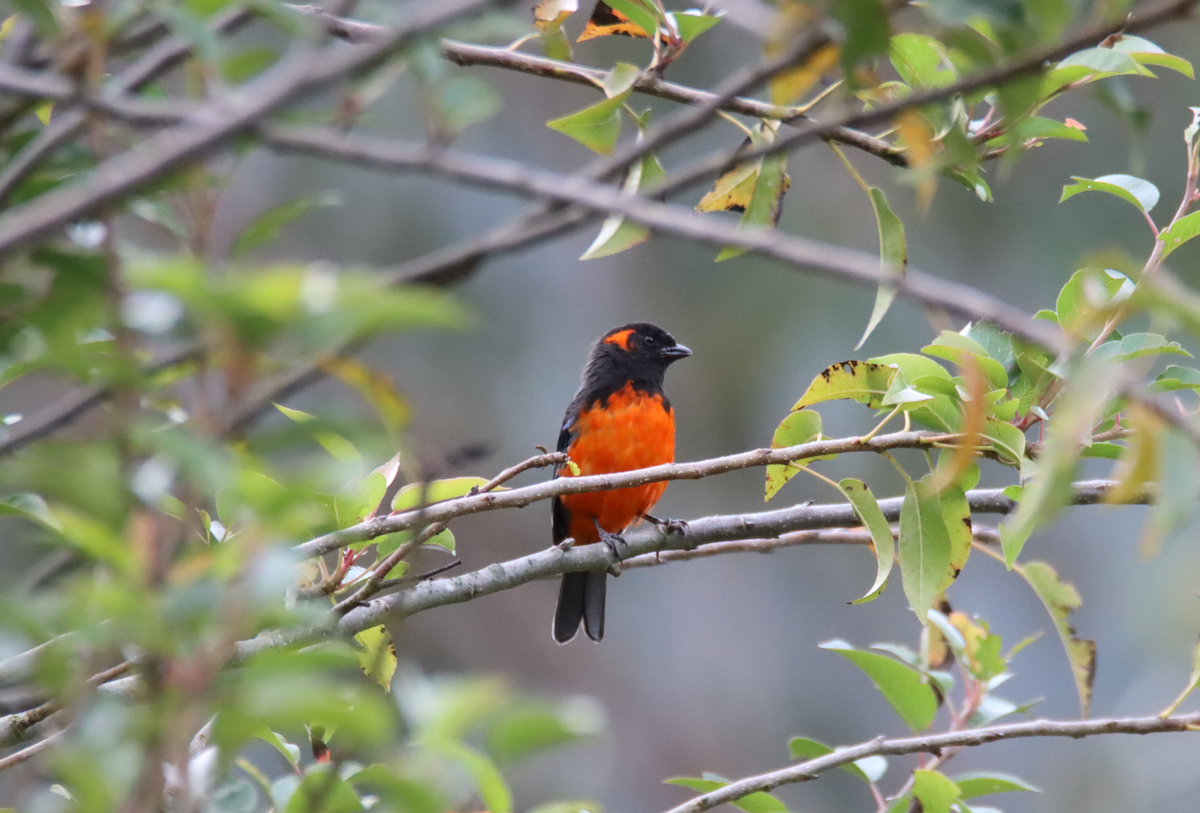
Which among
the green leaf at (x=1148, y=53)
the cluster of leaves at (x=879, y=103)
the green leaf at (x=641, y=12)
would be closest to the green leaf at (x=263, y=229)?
the cluster of leaves at (x=879, y=103)

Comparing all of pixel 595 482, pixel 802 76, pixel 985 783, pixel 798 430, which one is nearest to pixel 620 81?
pixel 802 76

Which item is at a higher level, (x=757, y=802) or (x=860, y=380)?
(x=860, y=380)

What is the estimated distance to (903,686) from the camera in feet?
9.39

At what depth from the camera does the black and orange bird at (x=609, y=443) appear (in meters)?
6.16

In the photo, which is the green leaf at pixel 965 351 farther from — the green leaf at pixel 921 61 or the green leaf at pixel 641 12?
the green leaf at pixel 641 12

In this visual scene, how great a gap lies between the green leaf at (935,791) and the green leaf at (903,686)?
0.49m

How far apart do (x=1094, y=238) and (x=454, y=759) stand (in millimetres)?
12908

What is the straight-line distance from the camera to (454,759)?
3.58ft

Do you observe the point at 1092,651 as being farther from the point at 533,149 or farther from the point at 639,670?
the point at 533,149

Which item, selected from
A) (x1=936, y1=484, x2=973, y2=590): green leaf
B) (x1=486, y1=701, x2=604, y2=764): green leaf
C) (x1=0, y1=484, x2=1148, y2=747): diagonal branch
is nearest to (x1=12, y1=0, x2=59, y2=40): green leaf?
(x1=486, y1=701, x2=604, y2=764): green leaf

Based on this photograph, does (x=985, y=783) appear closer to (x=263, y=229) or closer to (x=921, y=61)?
(x=921, y=61)

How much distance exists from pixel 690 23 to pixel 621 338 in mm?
4656

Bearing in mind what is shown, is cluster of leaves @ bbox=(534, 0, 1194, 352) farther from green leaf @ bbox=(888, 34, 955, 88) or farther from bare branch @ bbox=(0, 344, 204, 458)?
bare branch @ bbox=(0, 344, 204, 458)

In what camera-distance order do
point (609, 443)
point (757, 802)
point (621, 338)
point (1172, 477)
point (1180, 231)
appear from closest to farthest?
point (1172, 477) < point (757, 802) < point (1180, 231) < point (609, 443) < point (621, 338)
